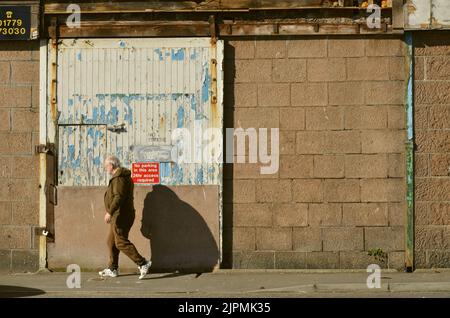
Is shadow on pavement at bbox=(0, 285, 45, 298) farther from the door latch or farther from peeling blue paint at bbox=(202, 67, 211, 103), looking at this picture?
peeling blue paint at bbox=(202, 67, 211, 103)

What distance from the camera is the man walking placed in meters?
12.4

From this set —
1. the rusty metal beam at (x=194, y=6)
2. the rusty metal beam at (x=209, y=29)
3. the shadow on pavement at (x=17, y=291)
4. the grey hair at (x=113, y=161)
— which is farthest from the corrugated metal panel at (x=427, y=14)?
the shadow on pavement at (x=17, y=291)

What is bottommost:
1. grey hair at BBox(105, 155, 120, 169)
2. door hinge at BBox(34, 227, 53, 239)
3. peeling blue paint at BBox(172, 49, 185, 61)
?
door hinge at BBox(34, 227, 53, 239)

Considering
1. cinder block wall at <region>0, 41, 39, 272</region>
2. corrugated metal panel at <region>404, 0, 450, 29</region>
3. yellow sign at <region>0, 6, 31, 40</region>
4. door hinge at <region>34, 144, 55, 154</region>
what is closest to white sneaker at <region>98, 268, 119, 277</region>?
cinder block wall at <region>0, 41, 39, 272</region>

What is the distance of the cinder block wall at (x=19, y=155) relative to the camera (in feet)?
44.0

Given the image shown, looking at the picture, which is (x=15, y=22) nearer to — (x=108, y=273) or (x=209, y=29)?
(x=209, y=29)

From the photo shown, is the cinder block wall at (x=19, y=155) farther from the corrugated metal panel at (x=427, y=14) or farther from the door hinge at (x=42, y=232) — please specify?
the corrugated metal panel at (x=427, y=14)

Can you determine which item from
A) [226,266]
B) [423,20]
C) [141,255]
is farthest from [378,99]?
[141,255]

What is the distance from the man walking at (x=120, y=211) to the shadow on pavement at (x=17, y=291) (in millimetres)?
1278

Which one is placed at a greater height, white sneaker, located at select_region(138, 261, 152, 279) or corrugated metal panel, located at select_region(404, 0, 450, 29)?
corrugated metal panel, located at select_region(404, 0, 450, 29)

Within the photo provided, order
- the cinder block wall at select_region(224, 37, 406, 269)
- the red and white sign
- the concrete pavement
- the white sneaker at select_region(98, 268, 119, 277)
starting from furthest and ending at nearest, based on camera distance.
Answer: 1. the red and white sign
2. the cinder block wall at select_region(224, 37, 406, 269)
3. the white sneaker at select_region(98, 268, 119, 277)
4. the concrete pavement

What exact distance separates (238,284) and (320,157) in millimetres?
2307

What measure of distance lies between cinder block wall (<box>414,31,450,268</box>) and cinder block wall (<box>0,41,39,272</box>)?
18.1 ft

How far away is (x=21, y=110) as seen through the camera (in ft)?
44.2
